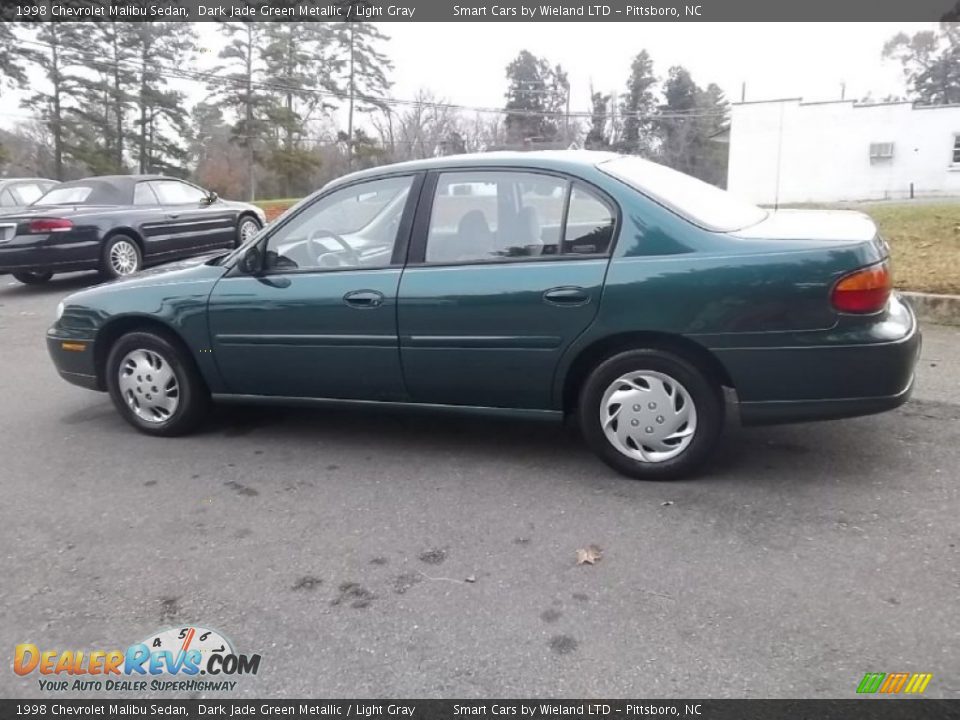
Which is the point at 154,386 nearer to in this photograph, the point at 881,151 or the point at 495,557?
the point at 495,557

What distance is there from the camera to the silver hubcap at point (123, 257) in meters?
10.4

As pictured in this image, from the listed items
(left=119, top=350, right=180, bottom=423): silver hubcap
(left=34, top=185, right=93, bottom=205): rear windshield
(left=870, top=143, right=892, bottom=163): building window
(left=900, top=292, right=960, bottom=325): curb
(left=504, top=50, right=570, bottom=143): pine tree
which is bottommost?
(left=119, top=350, right=180, bottom=423): silver hubcap

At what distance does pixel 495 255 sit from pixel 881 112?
3313 cm

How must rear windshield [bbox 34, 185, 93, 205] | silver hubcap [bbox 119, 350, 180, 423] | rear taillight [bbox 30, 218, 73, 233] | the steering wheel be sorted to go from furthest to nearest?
rear windshield [bbox 34, 185, 93, 205] → rear taillight [bbox 30, 218, 73, 233] → silver hubcap [bbox 119, 350, 180, 423] → the steering wheel

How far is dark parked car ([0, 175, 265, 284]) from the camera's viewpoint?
1002 cm

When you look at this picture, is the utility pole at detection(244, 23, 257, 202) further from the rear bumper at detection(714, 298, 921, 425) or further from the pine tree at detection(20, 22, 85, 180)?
the rear bumper at detection(714, 298, 921, 425)

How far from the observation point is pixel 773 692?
2.28 meters

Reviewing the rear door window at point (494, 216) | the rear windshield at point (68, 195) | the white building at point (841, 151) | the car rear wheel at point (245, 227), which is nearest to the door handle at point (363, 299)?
the rear door window at point (494, 216)

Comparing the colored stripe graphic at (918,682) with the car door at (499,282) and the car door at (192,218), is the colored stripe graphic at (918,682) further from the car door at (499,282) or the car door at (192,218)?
the car door at (192,218)

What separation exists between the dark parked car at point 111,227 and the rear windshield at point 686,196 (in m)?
8.35

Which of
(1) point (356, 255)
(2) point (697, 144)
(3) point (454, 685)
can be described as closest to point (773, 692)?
(3) point (454, 685)

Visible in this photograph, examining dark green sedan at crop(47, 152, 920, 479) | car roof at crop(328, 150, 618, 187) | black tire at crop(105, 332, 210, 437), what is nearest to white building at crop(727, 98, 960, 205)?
car roof at crop(328, 150, 618, 187)

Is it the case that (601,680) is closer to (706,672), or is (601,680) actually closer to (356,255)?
(706,672)

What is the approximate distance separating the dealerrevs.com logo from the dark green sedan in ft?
5.82
